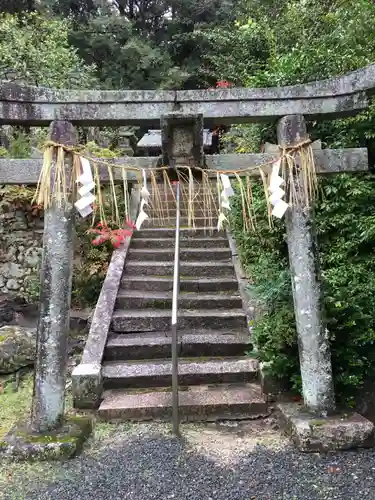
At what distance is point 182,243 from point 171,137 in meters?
3.90

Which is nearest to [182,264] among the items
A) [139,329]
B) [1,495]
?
[139,329]

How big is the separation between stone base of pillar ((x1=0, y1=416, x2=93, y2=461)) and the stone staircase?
0.66 m

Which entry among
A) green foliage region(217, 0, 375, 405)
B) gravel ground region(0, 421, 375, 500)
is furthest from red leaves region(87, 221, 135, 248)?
gravel ground region(0, 421, 375, 500)

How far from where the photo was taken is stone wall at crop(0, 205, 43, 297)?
7.82 metres

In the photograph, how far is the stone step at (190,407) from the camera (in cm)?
430

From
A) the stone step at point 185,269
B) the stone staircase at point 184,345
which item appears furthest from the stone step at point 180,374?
the stone step at point 185,269

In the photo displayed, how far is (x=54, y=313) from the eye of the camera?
374cm

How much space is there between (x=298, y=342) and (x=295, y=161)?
5.43 ft

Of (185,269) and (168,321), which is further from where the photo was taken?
(185,269)

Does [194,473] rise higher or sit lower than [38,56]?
lower

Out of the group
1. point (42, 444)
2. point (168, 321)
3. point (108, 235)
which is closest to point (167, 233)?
point (108, 235)

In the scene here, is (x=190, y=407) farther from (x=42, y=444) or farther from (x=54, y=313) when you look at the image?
(x=54, y=313)

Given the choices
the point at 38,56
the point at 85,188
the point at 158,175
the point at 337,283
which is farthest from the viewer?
the point at 38,56

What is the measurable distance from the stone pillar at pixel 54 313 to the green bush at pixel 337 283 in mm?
2010
